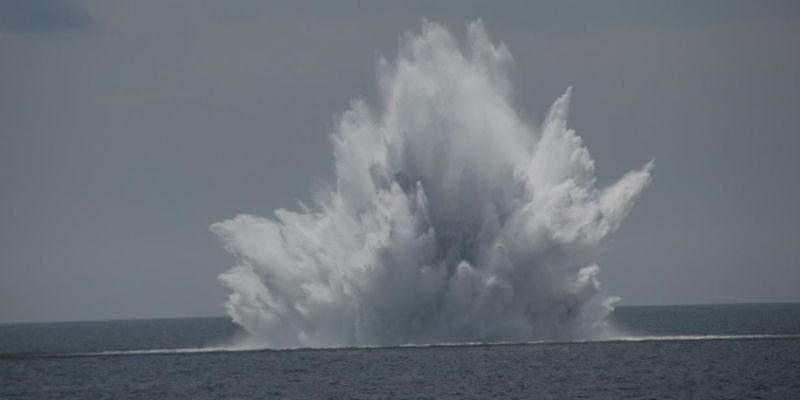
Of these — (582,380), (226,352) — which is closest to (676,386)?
(582,380)

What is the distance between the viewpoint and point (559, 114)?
9412 centimetres

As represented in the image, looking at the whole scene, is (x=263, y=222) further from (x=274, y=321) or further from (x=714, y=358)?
(x=714, y=358)

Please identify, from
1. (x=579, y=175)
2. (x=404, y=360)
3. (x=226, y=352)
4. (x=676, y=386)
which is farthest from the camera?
(x=226, y=352)

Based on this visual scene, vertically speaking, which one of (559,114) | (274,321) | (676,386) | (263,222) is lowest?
(676,386)

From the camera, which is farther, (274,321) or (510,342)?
(274,321)

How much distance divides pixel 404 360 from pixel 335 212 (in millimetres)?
13837

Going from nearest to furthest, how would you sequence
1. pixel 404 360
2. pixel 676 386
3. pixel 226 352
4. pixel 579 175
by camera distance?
1. pixel 676 386
2. pixel 404 360
3. pixel 579 175
4. pixel 226 352

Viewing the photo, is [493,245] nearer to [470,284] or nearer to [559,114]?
[470,284]

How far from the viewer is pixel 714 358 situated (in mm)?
88000

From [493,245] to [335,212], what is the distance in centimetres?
1280

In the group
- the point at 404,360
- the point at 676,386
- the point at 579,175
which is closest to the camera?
the point at 676,386

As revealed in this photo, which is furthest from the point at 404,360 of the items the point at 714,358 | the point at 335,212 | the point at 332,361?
the point at 714,358

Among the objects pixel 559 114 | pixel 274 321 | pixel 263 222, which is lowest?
pixel 274 321

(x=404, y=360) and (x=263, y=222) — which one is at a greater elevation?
(x=263, y=222)
